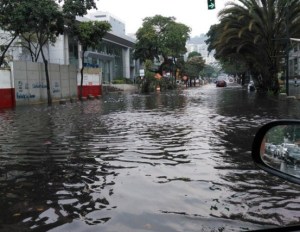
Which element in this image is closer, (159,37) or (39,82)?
(39,82)

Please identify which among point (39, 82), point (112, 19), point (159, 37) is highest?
point (112, 19)

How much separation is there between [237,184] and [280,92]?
104 ft

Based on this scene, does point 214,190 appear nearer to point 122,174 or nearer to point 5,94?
point 122,174

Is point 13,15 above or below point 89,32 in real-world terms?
above

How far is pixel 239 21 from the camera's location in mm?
35375

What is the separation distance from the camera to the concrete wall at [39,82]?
30.9 metres

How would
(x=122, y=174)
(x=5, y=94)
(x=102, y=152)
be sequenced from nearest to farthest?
(x=122, y=174)
(x=102, y=152)
(x=5, y=94)

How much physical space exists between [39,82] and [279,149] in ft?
107

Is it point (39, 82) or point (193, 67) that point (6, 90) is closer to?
point (39, 82)

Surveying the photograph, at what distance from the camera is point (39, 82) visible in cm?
3388

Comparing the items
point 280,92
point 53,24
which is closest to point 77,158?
point 53,24

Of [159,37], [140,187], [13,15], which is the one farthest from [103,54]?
[140,187]

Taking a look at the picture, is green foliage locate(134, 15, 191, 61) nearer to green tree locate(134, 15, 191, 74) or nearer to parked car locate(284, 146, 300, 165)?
green tree locate(134, 15, 191, 74)

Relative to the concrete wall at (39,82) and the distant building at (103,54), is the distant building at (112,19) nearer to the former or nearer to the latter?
the distant building at (103,54)
